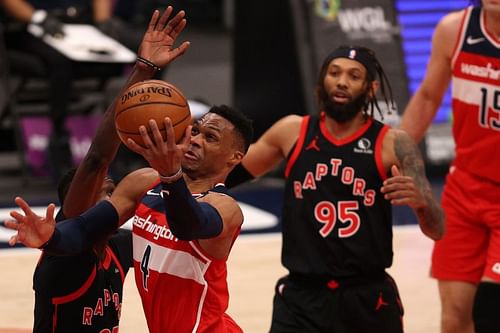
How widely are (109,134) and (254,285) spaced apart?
12.7 ft

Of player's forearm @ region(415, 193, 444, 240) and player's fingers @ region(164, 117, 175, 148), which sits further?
player's forearm @ region(415, 193, 444, 240)

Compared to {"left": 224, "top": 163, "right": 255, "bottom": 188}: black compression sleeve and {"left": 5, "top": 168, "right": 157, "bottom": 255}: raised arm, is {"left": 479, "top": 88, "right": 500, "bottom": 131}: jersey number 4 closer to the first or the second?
{"left": 224, "top": 163, "right": 255, "bottom": 188}: black compression sleeve

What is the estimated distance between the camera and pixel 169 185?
391 centimetres

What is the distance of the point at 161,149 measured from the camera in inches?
149

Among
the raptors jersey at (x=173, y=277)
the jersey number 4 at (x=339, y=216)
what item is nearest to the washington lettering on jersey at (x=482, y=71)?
the jersey number 4 at (x=339, y=216)

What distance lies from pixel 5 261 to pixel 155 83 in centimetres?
510

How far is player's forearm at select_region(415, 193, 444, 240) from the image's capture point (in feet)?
17.3

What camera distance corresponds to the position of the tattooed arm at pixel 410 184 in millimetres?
5035

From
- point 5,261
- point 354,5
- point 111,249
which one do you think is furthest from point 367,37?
point 111,249

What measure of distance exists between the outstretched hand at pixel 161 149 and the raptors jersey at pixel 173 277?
72 centimetres

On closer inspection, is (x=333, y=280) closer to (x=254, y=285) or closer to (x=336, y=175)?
(x=336, y=175)

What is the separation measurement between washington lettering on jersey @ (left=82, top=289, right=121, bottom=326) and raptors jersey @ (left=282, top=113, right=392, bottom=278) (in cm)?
99

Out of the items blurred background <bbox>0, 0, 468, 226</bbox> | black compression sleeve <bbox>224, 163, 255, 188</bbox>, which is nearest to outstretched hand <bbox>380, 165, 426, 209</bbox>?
black compression sleeve <bbox>224, 163, 255, 188</bbox>

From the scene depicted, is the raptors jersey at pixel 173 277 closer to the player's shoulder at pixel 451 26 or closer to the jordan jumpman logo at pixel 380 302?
the jordan jumpman logo at pixel 380 302
